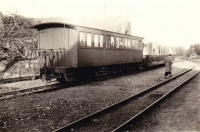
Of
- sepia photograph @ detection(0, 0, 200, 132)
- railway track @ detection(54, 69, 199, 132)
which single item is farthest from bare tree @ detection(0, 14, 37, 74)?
railway track @ detection(54, 69, 199, 132)

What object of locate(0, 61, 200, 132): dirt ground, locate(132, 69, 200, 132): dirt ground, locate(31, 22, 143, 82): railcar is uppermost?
locate(31, 22, 143, 82): railcar

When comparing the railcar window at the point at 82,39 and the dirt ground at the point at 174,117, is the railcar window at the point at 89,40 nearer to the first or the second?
the railcar window at the point at 82,39

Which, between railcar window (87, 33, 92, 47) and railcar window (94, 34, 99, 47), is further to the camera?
railcar window (94, 34, 99, 47)

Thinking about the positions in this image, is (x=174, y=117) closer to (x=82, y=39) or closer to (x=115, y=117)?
(x=115, y=117)

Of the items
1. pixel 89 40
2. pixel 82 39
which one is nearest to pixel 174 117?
pixel 82 39

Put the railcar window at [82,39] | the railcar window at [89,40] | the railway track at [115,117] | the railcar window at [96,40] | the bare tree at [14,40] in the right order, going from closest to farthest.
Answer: the railway track at [115,117] → the railcar window at [82,39] → the railcar window at [89,40] → the bare tree at [14,40] → the railcar window at [96,40]

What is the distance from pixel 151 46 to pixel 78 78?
14554mm

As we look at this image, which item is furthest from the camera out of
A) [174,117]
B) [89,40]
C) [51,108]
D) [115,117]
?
[89,40]

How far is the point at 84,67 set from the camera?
1277 cm

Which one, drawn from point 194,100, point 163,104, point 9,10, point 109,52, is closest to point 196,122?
point 163,104

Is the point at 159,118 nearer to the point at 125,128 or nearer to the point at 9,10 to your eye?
the point at 125,128

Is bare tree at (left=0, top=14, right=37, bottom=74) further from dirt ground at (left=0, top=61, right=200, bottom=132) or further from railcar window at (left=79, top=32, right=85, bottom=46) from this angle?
dirt ground at (left=0, top=61, right=200, bottom=132)

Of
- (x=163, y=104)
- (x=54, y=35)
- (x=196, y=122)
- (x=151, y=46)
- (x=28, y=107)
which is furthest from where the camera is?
(x=151, y=46)

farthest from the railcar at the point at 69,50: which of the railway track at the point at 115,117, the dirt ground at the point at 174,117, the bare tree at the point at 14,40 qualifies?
the dirt ground at the point at 174,117
